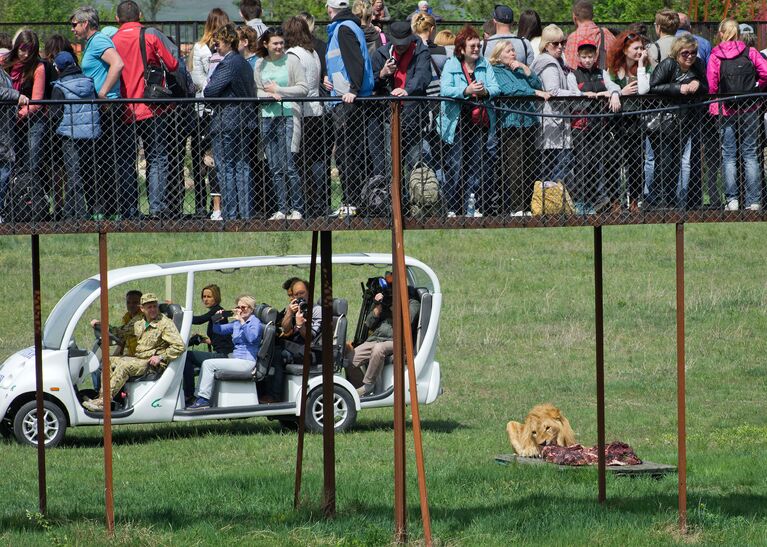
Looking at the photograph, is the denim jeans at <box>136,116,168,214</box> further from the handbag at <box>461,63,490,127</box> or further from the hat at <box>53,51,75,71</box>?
the handbag at <box>461,63,490,127</box>

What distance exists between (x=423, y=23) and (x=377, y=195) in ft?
13.3

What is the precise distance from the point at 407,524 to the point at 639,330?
477 inches

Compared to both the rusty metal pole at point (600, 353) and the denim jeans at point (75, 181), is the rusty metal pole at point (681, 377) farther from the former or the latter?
the denim jeans at point (75, 181)

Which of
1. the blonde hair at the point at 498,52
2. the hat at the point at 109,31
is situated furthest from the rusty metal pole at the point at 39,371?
the blonde hair at the point at 498,52

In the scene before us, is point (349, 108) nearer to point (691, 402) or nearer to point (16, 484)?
point (16, 484)

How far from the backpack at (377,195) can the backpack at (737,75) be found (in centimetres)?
336

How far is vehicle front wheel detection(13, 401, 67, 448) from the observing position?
14523mm

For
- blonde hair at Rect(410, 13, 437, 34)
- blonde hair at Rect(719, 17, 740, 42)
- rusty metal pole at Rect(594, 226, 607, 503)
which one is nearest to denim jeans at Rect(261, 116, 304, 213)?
rusty metal pole at Rect(594, 226, 607, 503)

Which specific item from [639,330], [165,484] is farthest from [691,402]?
[165,484]

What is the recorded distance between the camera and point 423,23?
1360cm

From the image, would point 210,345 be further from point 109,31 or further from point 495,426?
point 109,31

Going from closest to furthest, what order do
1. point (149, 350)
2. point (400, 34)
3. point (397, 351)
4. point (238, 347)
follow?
point (397, 351) < point (400, 34) < point (149, 350) < point (238, 347)

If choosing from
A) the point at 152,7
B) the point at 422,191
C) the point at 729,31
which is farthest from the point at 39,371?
the point at 152,7

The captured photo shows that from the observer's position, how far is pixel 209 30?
12.3m
